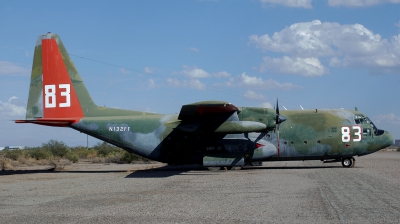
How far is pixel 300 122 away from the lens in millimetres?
24188

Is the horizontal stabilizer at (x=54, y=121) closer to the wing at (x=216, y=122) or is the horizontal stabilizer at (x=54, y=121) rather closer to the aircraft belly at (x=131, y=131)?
the aircraft belly at (x=131, y=131)

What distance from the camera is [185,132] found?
2300 cm

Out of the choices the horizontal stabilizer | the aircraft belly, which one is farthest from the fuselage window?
the horizontal stabilizer

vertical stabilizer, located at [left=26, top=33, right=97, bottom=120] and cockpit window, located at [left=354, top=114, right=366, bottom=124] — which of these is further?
cockpit window, located at [left=354, top=114, right=366, bottom=124]

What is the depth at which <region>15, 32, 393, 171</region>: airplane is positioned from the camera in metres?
23.2

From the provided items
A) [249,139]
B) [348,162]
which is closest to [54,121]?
[249,139]

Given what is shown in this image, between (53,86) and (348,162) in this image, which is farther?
(348,162)

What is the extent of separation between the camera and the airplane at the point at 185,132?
2323 centimetres

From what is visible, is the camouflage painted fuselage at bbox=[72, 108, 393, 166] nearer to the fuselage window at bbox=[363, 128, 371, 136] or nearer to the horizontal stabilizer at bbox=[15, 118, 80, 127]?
the fuselage window at bbox=[363, 128, 371, 136]

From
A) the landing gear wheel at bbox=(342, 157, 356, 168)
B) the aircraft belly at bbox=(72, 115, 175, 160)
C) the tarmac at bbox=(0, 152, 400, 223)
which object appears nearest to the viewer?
the tarmac at bbox=(0, 152, 400, 223)

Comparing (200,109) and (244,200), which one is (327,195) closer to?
(244,200)

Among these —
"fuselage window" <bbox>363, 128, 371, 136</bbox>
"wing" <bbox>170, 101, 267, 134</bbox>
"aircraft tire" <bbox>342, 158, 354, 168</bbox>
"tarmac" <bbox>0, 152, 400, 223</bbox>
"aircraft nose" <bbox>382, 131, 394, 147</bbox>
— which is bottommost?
"tarmac" <bbox>0, 152, 400, 223</bbox>

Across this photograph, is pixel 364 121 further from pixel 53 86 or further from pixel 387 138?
pixel 53 86

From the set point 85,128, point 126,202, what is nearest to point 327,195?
point 126,202
